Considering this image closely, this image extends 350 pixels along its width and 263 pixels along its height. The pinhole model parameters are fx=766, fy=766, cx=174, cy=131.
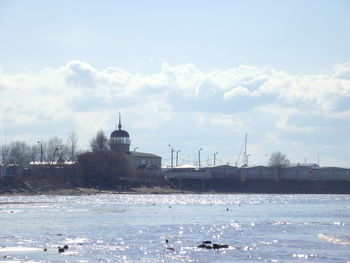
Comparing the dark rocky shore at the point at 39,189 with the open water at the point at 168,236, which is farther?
the dark rocky shore at the point at 39,189

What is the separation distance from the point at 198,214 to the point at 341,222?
75.5ft

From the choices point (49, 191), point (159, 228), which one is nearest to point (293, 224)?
point (159, 228)

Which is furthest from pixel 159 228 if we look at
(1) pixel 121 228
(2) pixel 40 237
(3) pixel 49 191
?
(3) pixel 49 191

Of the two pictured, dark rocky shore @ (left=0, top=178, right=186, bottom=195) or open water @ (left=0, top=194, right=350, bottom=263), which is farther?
dark rocky shore @ (left=0, top=178, right=186, bottom=195)

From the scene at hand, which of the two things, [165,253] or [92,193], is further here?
[92,193]

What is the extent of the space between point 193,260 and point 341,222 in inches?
1731

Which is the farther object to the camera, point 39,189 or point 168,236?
point 39,189

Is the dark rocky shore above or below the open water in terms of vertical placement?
above

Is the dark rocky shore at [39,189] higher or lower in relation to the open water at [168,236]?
higher

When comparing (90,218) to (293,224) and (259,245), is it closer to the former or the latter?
(293,224)

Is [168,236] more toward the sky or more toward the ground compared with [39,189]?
more toward the ground

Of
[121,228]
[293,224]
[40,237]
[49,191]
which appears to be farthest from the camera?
[49,191]

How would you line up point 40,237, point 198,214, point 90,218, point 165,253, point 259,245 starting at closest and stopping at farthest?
point 165,253, point 259,245, point 40,237, point 90,218, point 198,214

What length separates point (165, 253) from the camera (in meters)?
57.8
